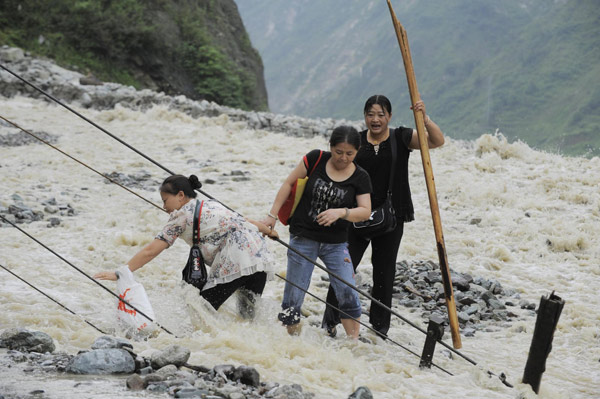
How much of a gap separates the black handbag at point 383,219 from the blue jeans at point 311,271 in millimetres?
198

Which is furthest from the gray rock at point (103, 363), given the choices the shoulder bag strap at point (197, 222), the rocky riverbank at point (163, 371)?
the shoulder bag strap at point (197, 222)

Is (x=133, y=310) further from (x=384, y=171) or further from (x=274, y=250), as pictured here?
(x=274, y=250)

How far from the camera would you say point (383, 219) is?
4516 millimetres

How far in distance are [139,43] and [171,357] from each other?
77.6 feet

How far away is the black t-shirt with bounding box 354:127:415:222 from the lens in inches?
179

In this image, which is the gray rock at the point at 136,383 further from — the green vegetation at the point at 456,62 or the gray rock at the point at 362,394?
the green vegetation at the point at 456,62

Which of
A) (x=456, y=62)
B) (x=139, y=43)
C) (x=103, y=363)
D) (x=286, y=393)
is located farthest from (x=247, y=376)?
(x=456, y=62)

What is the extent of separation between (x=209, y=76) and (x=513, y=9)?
6733 cm

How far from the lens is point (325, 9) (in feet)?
352

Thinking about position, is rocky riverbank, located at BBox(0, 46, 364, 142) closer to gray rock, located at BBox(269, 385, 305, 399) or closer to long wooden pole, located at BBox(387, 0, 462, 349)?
long wooden pole, located at BBox(387, 0, 462, 349)

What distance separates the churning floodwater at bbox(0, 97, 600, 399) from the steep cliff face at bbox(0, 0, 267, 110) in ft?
24.3

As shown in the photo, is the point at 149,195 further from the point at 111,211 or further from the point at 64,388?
the point at 64,388

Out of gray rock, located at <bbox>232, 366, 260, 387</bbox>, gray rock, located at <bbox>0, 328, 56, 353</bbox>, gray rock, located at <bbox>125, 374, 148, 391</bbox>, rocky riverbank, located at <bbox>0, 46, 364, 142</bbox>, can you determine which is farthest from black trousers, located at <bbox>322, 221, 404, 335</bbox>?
rocky riverbank, located at <bbox>0, 46, 364, 142</bbox>

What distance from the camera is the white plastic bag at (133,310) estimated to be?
4449mm
